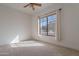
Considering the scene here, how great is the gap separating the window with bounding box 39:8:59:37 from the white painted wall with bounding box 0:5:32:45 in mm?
988

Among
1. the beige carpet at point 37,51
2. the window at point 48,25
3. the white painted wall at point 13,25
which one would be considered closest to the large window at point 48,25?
the window at point 48,25

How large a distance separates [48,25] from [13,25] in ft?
7.24

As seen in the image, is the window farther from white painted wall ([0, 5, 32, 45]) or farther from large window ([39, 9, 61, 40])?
white painted wall ([0, 5, 32, 45])

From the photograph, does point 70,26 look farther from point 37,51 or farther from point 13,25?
point 13,25

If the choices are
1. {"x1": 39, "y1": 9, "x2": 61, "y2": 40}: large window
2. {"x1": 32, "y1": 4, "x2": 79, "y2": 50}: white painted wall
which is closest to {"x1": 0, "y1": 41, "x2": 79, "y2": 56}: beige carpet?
{"x1": 32, "y1": 4, "x2": 79, "y2": 50}: white painted wall

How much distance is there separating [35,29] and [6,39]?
2010mm

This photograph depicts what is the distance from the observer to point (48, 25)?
6.32m

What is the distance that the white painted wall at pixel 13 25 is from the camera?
634 cm

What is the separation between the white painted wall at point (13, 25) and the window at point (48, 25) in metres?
0.99

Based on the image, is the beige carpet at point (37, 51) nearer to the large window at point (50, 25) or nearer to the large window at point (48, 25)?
the large window at point (50, 25)

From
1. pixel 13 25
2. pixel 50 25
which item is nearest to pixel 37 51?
pixel 50 25

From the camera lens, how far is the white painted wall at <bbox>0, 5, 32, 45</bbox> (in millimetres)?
6345

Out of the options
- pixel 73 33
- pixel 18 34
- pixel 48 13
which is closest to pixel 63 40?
pixel 73 33

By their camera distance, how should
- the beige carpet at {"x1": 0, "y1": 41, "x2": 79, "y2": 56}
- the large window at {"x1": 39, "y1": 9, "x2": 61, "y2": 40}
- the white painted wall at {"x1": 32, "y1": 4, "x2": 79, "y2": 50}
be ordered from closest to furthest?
the beige carpet at {"x1": 0, "y1": 41, "x2": 79, "y2": 56} < the white painted wall at {"x1": 32, "y1": 4, "x2": 79, "y2": 50} < the large window at {"x1": 39, "y1": 9, "x2": 61, "y2": 40}
